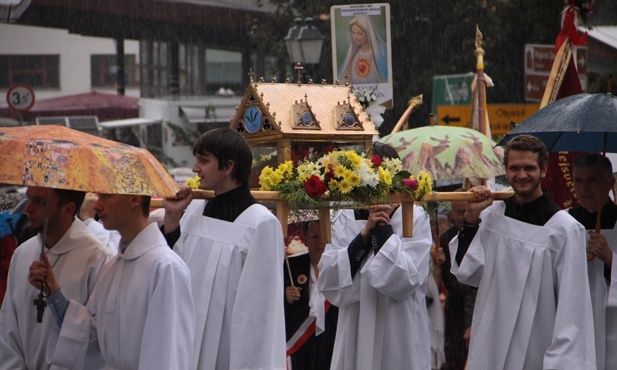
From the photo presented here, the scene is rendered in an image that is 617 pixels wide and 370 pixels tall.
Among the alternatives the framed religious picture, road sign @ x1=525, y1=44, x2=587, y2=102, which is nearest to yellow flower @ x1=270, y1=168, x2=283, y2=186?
the framed religious picture

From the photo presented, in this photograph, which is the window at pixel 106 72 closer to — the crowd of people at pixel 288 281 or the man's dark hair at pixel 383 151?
the crowd of people at pixel 288 281

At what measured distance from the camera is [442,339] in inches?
430

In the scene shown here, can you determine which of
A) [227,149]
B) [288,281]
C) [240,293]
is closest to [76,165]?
[227,149]

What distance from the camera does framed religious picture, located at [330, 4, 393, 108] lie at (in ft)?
37.0

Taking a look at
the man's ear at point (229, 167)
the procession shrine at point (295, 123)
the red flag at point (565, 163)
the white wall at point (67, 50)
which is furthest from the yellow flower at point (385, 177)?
the white wall at point (67, 50)

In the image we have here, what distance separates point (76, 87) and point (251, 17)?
28.1m

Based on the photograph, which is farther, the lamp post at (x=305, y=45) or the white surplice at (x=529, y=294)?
the lamp post at (x=305, y=45)

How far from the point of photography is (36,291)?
5.91 metres

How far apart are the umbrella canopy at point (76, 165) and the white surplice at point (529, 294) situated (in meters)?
2.67

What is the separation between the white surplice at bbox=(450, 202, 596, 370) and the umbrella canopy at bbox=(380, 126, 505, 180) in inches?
94.0

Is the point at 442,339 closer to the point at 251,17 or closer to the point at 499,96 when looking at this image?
Answer: the point at 499,96

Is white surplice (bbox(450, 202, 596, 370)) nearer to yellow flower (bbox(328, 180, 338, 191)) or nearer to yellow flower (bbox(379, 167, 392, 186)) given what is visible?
yellow flower (bbox(379, 167, 392, 186))

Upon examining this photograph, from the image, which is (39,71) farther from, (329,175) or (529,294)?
(529,294)

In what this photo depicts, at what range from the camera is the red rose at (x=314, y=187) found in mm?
7039
